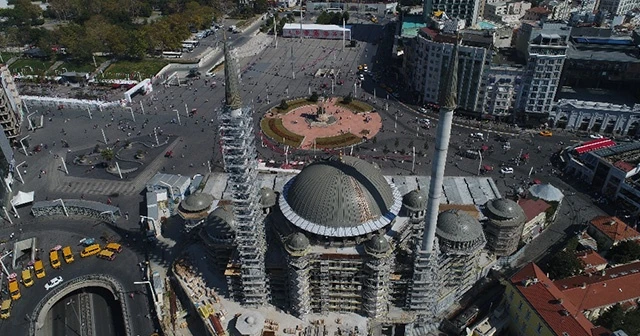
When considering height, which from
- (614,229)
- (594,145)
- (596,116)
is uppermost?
(596,116)

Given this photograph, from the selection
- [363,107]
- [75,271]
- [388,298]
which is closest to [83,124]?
[75,271]

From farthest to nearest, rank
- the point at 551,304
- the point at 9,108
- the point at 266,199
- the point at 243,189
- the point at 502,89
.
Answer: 1. the point at 502,89
2. the point at 9,108
3. the point at 266,199
4. the point at 551,304
5. the point at 243,189

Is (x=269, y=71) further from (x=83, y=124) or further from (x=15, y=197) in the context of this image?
(x=15, y=197)

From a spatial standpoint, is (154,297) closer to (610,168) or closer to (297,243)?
(297,243)

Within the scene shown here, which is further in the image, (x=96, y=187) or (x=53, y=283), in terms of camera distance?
(x=96, y=187)

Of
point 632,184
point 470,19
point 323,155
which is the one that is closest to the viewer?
point 632,184

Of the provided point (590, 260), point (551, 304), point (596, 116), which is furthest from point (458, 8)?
point (551, 304)
